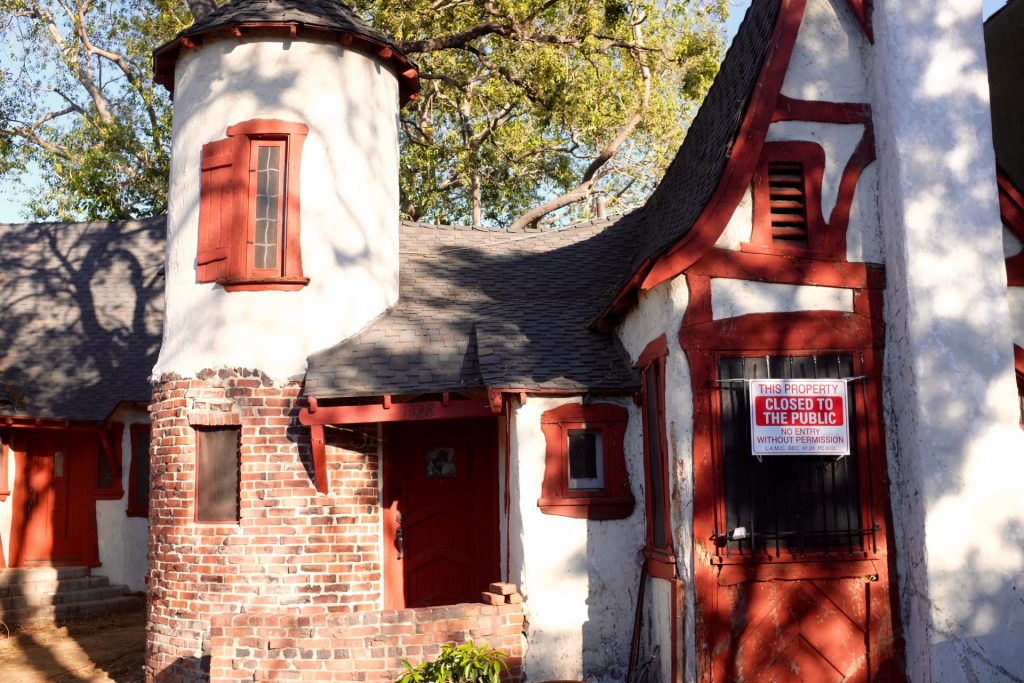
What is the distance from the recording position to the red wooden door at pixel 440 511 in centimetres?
1117

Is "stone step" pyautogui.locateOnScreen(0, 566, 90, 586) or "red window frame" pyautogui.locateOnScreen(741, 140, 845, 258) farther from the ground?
"red window frame" pyautogui.locateOnScreen(741, 140, 845, 258)

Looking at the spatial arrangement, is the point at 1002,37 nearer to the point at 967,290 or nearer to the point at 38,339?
the point at 967,290

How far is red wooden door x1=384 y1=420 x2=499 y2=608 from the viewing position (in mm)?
11172

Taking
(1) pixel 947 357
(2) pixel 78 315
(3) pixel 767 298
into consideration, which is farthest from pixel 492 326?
(2) pixel 78 315

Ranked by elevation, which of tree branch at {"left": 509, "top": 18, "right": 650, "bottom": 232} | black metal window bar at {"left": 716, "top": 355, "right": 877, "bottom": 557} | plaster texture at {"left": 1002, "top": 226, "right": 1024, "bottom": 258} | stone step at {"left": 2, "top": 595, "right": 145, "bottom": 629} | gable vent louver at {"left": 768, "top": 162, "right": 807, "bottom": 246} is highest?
tree branch at {"left": 509, "top": 18, "right": 650, "bottom": 232}

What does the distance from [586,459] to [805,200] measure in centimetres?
311

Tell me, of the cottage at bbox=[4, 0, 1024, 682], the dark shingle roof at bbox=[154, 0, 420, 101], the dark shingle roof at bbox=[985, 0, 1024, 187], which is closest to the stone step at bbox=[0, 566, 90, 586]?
the cottage at bbox=[4, 0, 1024, 682]

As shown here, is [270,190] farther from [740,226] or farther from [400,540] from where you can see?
[740,226]

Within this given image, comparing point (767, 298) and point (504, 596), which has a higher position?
point (767, 298)

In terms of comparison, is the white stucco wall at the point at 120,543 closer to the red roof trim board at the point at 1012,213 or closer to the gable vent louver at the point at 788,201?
the gable vent louver at the point at 788,201

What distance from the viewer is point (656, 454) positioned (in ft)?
30.0

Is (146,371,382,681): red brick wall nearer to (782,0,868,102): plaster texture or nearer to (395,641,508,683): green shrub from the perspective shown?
(395,641,508,683): green shrub

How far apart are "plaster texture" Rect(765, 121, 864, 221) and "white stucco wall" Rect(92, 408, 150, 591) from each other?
39.0 ft

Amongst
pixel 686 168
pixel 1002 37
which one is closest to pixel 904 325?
pixel 686 168
